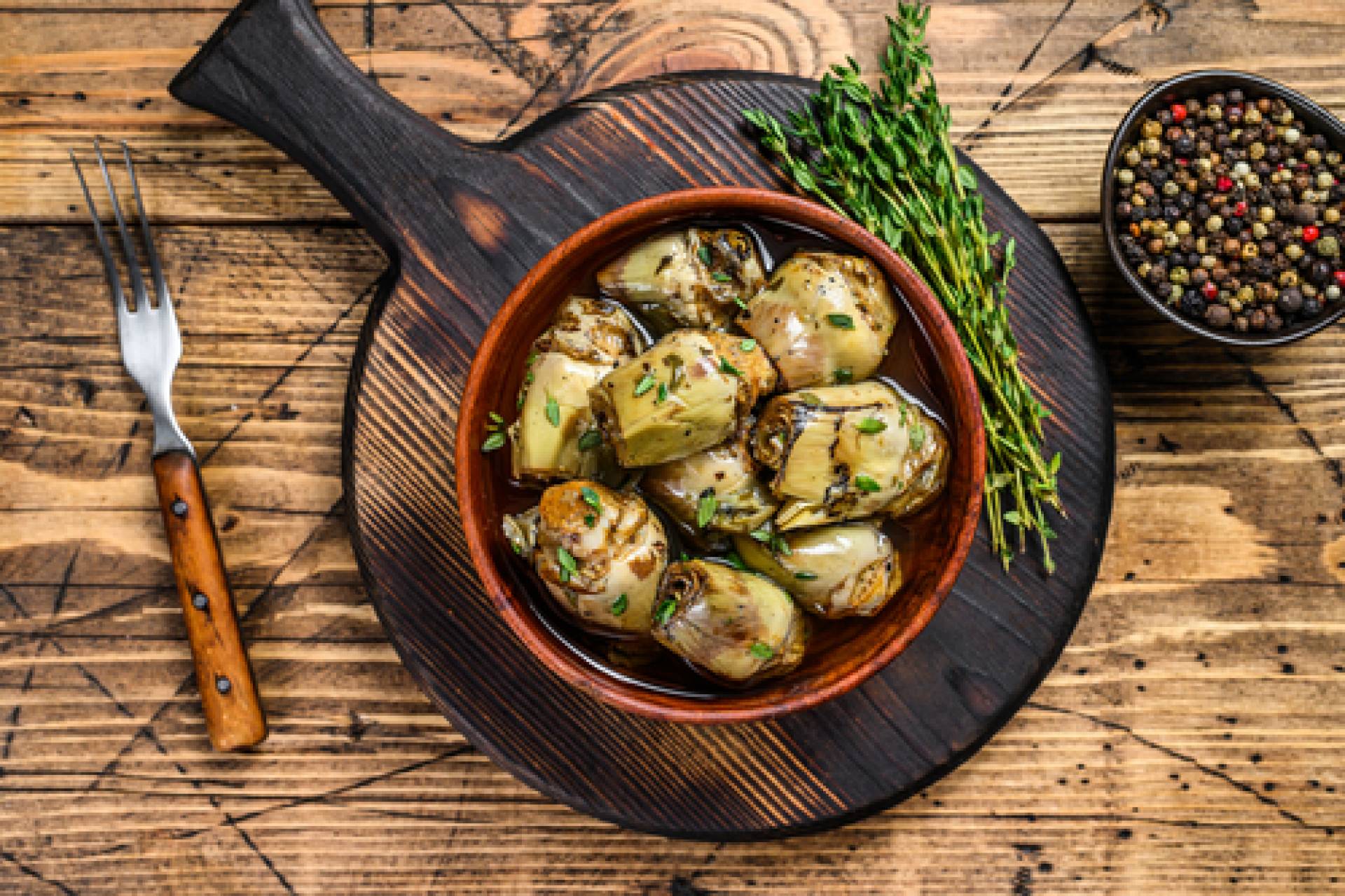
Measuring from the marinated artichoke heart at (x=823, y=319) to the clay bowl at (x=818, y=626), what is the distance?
34 mm

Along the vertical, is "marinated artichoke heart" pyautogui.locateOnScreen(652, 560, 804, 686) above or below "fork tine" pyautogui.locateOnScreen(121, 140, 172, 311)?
below

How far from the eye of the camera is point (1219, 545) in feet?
5.18

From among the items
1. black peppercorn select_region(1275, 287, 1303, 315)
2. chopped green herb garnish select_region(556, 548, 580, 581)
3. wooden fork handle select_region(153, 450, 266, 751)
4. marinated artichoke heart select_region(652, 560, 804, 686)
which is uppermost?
chopped green herb garnish select_region(556, 548, 580, 581)

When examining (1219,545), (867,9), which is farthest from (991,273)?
(1219,545)

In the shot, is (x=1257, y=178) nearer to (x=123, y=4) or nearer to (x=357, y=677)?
(x=357, y=677)

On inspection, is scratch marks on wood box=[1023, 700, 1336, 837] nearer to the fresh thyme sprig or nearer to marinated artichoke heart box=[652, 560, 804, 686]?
the fresh thyme sprig

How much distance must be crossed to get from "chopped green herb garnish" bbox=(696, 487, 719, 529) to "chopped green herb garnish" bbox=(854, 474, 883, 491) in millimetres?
155

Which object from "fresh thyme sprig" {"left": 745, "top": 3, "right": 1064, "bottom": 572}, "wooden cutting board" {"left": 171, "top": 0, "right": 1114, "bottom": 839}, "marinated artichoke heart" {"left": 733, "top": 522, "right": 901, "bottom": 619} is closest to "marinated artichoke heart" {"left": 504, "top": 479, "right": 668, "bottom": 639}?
"marinated artichoke heart" {"left": 733, "top": 522, "right": 901, "bottom": 619}

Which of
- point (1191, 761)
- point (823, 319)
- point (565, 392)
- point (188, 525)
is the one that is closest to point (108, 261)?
point (188, 525)

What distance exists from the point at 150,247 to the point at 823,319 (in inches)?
44.8

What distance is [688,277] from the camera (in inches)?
45.5

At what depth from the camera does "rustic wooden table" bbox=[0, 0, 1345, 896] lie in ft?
5.14

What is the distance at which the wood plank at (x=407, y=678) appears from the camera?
1.58m

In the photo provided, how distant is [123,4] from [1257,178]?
1.81m
